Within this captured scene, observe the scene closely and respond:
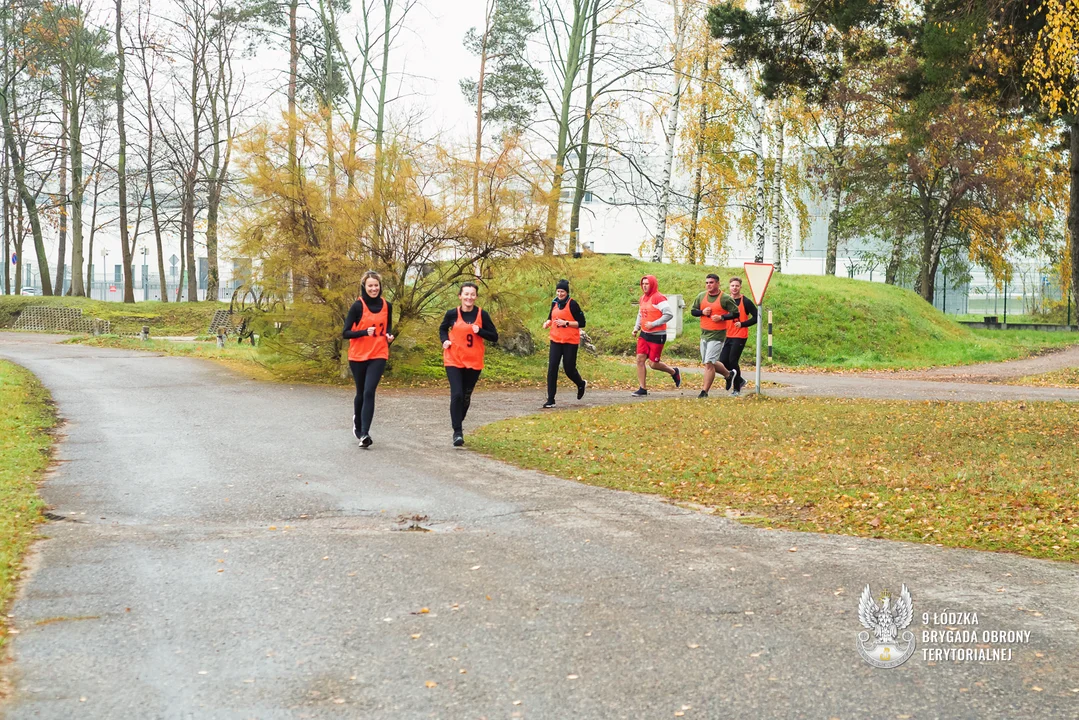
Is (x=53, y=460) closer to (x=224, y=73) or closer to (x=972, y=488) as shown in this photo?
(x=972, y=488)

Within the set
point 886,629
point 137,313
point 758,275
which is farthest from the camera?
point 137,313

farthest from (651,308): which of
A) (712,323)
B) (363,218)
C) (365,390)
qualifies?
(365,390)

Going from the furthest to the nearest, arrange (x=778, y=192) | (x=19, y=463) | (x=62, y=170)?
(x=62, y=170), (x=778, y=192), (x=19, y=463)

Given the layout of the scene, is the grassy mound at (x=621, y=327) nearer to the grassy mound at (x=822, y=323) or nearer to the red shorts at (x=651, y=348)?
the grassy mound at (x=822, y=323)

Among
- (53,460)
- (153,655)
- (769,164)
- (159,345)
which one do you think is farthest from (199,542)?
(769,164)

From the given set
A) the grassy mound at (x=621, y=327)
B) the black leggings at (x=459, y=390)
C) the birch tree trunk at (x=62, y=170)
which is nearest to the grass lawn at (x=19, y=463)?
the black leggings at (x=459, y=390)

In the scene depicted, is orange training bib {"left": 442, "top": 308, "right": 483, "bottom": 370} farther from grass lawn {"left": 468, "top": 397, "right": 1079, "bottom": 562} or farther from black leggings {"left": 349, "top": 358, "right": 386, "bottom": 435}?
grass lawn {"left": 468, "top": 397, "right": 1079, "bottom": 562}

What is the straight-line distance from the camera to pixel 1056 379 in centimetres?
2231

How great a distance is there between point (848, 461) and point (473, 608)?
19.7 feet

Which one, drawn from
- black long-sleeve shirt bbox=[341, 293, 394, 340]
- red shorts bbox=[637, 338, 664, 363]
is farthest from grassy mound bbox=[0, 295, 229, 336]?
black long-sleeve shirt bbox=[341, 293, 394, 340]

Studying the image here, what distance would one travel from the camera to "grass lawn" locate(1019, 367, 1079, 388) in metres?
21.4

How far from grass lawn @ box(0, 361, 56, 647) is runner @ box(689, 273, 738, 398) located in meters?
9.33

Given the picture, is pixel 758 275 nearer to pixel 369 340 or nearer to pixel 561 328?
pixel 561 328

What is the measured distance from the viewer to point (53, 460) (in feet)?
32.8
